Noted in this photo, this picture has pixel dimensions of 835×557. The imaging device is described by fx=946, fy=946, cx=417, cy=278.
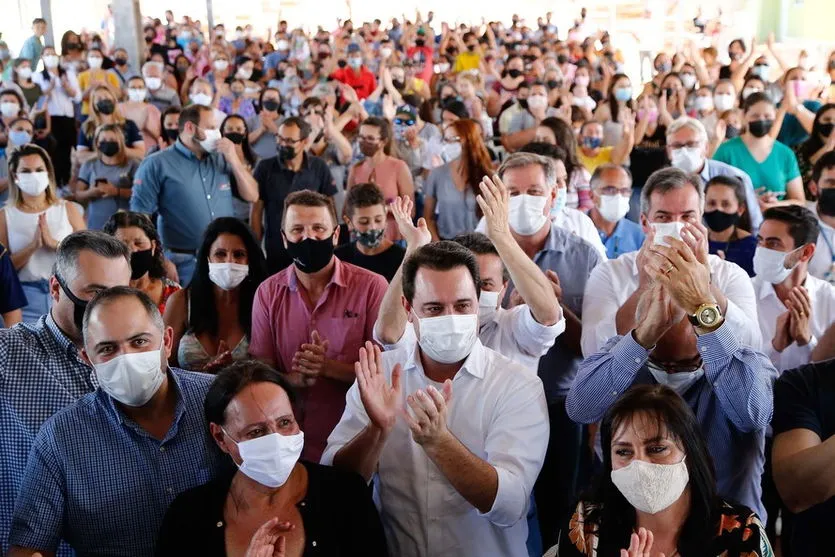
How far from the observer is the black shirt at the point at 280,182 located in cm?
631

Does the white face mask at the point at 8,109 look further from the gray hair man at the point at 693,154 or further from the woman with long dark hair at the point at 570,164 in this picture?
the gray hair man at the point at 693,154

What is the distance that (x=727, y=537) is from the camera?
2.33 meters

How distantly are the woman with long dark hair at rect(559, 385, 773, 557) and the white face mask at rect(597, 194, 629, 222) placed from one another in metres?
2.81

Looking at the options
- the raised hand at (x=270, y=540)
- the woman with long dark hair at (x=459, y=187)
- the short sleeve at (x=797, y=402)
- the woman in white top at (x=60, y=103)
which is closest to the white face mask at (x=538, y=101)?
the woman with long dark hair at (x=459, y=187)

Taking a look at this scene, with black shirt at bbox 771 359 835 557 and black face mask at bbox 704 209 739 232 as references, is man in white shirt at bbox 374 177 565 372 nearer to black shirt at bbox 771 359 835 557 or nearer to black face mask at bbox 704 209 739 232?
black shirt at bbox 771 359 835 557

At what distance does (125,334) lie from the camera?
9.14 feet

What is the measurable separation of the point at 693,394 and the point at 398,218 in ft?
4.16

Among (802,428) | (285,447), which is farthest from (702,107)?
(285,447)

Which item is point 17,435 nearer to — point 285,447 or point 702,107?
point 285,447

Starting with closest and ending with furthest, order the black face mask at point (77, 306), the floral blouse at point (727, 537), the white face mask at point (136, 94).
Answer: the floral blouse at point (727, 537)
the black face mask at point (77, 306)
the white face mask at point (136, 94)

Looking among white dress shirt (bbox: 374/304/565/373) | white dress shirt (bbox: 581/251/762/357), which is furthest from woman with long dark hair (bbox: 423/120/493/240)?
white dress shirt (bbox: 374/304/565/373)

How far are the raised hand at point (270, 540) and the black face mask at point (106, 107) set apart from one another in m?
6.55

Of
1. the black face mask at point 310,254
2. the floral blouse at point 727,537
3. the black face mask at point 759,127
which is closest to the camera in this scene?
the floral blouse at point 727,537

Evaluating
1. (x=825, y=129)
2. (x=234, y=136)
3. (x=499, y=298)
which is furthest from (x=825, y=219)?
(x=234, y=136)
